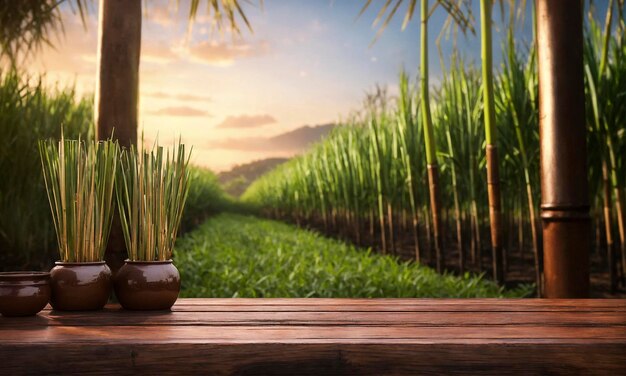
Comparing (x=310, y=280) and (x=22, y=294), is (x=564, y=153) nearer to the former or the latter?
(x=22, y=294)

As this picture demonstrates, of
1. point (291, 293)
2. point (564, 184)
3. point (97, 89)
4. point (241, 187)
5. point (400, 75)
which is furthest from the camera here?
point (241, 187)

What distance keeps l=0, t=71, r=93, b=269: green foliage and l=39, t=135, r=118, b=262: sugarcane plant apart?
335 cm

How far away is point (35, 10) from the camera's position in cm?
535

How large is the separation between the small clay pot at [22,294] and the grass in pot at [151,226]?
16 centimetres

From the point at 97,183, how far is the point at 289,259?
14.6 ft

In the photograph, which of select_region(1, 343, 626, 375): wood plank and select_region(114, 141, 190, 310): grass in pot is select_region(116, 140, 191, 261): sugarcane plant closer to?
select_region(114, 141, 190, 310): grass in pot

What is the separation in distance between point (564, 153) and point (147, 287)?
127 cm

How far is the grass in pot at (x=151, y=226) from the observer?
146cm

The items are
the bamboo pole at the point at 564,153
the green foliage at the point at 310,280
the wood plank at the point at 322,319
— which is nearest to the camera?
the wood plank at the point at 322,319

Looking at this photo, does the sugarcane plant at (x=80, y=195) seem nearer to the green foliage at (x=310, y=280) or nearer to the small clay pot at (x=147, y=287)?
the small clay pot at (x=147, y=287)

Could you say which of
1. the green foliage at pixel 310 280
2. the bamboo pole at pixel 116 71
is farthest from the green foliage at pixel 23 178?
the bamboo pole at pixel 116 71

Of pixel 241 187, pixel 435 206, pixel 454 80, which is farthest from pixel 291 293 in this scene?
pixel 241 187

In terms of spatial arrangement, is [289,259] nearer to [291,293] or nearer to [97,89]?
[291,293]

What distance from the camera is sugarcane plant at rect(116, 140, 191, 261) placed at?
4.96 feet
